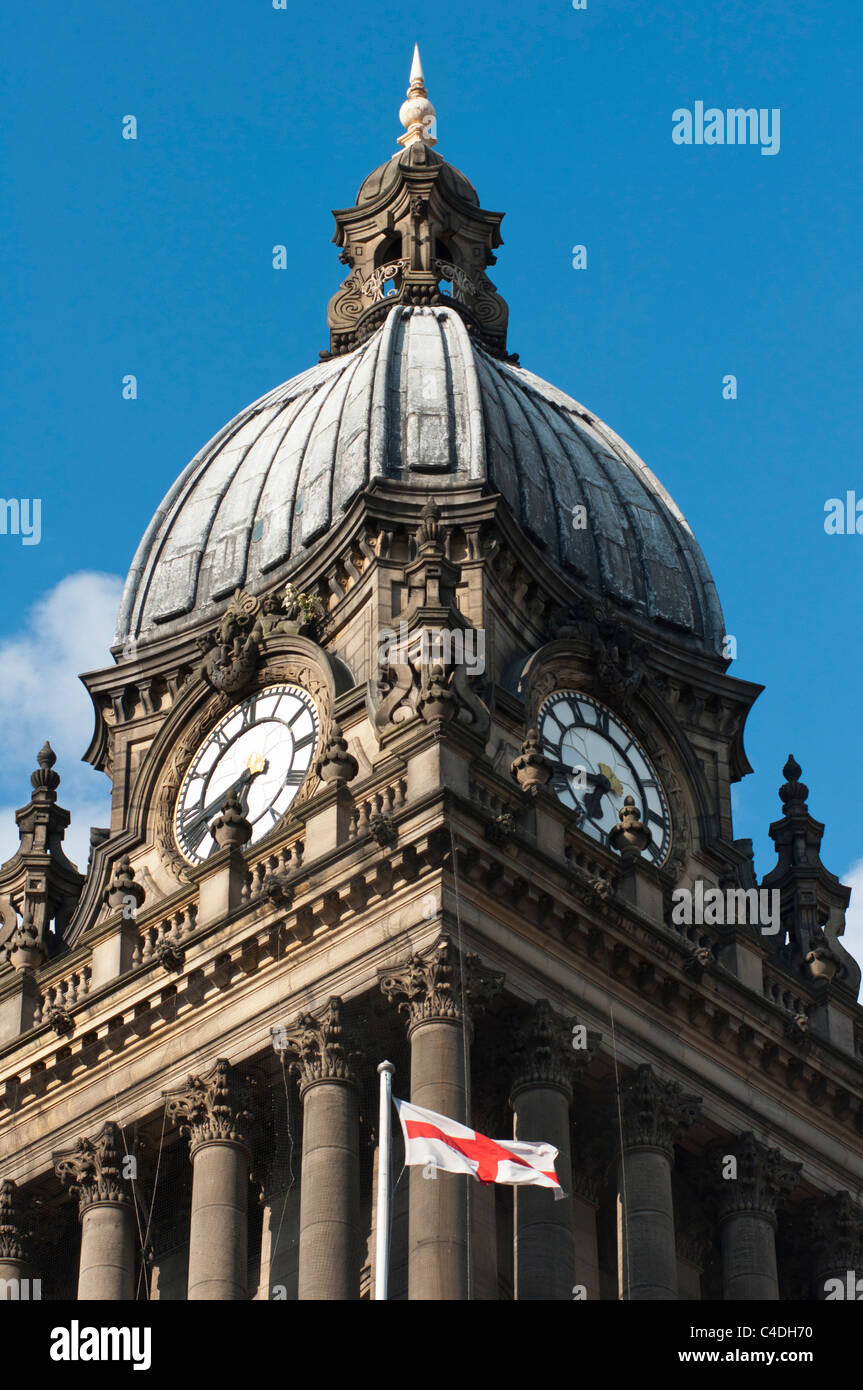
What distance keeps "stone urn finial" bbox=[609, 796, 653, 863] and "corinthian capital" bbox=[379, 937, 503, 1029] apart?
241 inches

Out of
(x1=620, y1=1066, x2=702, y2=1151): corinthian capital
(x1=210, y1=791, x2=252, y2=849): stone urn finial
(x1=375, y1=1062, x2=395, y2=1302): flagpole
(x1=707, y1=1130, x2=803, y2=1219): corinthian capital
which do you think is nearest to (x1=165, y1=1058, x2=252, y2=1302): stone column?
(x1=210, y1=791, x2=252, y2=849): stone urn finial

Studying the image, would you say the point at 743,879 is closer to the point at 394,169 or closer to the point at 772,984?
the point at 772,984

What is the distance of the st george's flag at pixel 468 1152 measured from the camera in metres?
41.6

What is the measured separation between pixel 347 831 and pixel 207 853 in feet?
22.0

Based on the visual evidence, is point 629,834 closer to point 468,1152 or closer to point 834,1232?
point 834,1232

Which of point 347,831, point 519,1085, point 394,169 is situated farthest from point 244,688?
point 394,169

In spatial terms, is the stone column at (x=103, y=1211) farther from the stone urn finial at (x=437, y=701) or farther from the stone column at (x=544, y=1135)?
the stone urn finial at (x=437, y=701)

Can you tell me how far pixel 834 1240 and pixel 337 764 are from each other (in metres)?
11.3

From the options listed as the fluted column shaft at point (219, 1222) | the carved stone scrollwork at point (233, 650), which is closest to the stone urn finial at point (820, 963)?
the carved stone scrollwork at point (233, 650)

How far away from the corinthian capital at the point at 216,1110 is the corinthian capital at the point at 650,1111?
5813mm

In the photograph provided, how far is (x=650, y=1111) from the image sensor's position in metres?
50.0

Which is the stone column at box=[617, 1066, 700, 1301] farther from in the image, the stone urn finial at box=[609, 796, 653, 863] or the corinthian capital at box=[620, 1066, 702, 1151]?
the stone urn finial at box=[609, 796, 653, 863]

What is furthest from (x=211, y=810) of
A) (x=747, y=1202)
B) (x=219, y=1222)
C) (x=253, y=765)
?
(x=747, y=1202)

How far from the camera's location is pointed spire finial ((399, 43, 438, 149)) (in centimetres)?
7338
